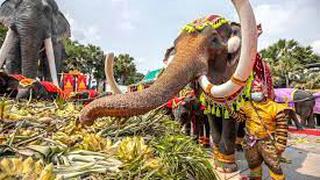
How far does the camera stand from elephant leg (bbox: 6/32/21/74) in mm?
5793

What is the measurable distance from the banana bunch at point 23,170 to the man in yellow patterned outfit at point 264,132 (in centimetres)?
242

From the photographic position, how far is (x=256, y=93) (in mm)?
3455

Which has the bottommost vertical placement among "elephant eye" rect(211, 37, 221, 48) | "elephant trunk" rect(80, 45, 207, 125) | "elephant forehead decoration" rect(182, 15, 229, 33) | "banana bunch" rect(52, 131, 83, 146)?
"banana bunch" rect(52, 131, 83, 146)

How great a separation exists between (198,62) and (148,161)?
6.65 feet

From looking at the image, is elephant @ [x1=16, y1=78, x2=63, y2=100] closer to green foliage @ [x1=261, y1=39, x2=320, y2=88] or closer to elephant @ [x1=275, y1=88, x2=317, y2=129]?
elephant @ [x1=275, y1=88, x2=317, y2=129]

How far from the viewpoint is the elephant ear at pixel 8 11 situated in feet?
20.2

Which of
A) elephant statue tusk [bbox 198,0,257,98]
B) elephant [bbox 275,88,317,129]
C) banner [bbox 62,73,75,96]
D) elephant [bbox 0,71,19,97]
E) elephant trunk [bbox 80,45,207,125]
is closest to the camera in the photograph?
elephant trunk [bbox 80,45,207,125]

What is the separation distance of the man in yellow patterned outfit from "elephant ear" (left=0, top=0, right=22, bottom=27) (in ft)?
13.6

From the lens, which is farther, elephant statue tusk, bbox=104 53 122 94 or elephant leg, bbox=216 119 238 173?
elephant leg, bbox=216 119 238 173

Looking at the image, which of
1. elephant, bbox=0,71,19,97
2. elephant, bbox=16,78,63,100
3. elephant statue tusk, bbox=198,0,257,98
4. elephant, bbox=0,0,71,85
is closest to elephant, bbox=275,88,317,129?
elephant, bbox=0,0,71,85

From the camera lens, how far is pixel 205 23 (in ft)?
12.2

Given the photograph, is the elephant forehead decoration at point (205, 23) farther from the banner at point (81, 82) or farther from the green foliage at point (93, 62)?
the green foliage at point (93, 62)

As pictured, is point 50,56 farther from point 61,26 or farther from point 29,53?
point 61,26

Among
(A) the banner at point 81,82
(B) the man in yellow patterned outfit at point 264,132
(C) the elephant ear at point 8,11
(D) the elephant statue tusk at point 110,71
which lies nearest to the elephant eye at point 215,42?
(B) the man in yellow patterned outfit at point 264,132
